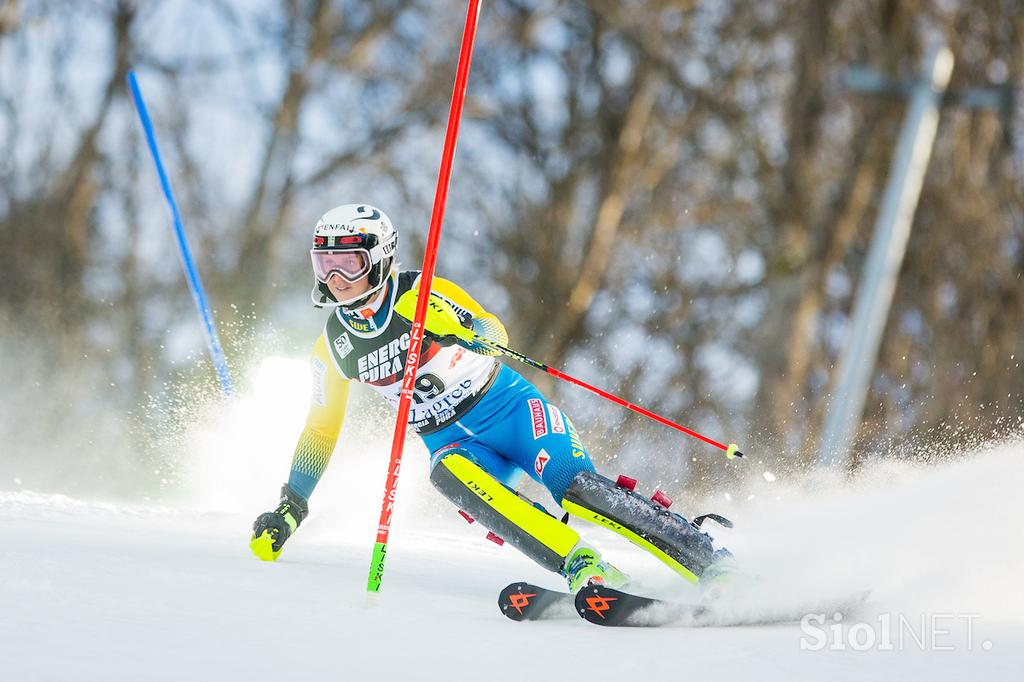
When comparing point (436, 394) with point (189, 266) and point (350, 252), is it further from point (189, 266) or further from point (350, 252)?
point (189, 266)

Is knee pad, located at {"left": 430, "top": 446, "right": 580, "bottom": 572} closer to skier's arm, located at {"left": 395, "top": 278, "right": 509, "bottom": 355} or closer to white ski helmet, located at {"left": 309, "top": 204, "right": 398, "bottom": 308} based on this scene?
skier's arm, located at {"left": 395, "top": 278, "right": 509, "bottom": 355}

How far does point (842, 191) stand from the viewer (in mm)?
16031

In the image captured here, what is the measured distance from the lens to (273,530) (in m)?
4.36

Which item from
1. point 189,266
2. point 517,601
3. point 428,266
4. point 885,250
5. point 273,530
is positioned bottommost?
point 517,601

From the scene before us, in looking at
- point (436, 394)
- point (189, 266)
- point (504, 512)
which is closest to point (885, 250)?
point (189, 266)

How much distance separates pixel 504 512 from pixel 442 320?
764mm

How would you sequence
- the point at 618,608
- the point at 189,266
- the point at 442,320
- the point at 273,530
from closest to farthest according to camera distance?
the point at 618,608 < the point at 442,320 < the point at 273,530 < the point at 189,266

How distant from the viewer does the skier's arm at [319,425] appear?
4.71 metres

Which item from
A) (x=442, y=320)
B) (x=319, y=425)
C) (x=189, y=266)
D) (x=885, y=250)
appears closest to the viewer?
(x=442, y=320)

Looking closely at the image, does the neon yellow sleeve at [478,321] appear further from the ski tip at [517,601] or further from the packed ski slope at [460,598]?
the ski tip at [517,601]

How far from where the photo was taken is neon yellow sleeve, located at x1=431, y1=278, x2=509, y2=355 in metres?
4.29

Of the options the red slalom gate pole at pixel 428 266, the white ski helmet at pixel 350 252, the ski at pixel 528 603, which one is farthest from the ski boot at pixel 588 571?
the white ski helmet at pixel 350 252

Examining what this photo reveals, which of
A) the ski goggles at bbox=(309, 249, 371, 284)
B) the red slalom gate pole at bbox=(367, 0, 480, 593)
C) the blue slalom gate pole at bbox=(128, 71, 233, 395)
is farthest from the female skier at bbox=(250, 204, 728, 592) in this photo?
the blue slalom gate pole at bbox=(128, 71, 233, 395)

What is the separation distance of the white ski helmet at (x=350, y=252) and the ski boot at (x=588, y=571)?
1353 millimetres
